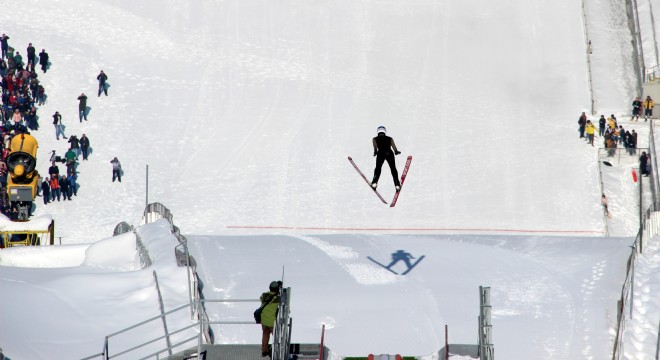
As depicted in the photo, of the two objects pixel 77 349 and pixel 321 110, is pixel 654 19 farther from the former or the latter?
pixel 77 349

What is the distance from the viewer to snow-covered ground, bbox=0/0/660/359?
22500mm

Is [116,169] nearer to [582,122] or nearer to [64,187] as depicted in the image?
[64,187]

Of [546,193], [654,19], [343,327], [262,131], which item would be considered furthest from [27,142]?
[654,19]

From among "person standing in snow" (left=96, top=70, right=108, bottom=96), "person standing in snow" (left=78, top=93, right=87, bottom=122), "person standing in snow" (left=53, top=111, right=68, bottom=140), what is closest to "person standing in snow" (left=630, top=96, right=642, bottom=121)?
"person standing in snow" (left=96, top=70, right=108, bottom=96)

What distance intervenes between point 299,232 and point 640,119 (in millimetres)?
11424

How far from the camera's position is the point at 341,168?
3525 centimetres

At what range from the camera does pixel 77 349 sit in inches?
776

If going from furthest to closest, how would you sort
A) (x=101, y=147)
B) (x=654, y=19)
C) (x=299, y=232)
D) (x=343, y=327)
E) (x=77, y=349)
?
(x=654, y=19), (x=101, y=147), (x=299, y=232), (x=343, y=327), (x=77, y=349)

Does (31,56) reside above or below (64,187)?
above

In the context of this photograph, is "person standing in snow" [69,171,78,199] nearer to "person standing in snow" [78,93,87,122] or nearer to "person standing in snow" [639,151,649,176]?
"person standing in snow" [78,93,87,122]

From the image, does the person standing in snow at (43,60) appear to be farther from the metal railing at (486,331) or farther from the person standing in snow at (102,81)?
the metal railing at (486,331)

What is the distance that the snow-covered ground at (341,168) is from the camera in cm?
2250

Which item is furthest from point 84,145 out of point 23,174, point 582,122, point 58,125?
point 582,122

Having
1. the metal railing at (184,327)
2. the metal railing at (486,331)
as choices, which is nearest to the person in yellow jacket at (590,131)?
the metal railing at (184,327)
